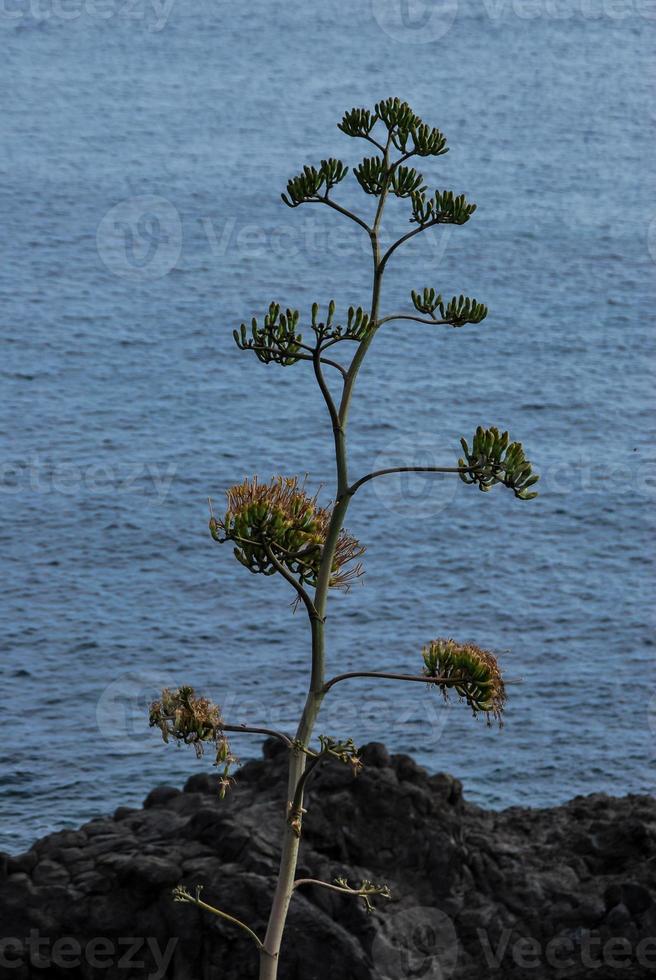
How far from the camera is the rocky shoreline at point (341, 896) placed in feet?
60.5

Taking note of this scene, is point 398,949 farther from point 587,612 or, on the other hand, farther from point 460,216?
point 587,612

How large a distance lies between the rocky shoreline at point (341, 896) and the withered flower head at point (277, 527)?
7.54m

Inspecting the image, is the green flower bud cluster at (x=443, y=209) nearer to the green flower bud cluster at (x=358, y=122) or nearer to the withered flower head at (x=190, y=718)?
the green flower bud cluster at (x=358, y=122)

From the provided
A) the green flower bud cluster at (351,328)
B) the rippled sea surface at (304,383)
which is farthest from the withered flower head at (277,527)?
the rippled sea surface at (304,383)

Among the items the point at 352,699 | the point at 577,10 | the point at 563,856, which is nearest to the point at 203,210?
the point at 577,10

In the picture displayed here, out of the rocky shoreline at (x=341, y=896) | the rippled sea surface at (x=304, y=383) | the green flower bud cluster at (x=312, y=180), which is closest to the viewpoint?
the green flower bud cluster at (x=312, y=180)

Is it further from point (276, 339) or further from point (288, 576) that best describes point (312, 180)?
point (288, 576)

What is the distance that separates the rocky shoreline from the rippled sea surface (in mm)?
6086

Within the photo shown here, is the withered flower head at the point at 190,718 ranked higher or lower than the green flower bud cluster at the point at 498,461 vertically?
lower

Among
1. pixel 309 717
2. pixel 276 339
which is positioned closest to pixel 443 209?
pixel 276 339

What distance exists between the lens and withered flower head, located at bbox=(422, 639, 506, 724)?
11.4m

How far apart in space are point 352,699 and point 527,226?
1017 inches

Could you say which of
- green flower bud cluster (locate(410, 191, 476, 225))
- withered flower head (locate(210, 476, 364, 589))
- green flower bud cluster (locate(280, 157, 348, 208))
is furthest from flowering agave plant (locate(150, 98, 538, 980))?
green flower bud cluster (locate(280, 157, 348, 208))

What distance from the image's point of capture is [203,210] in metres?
52.8
